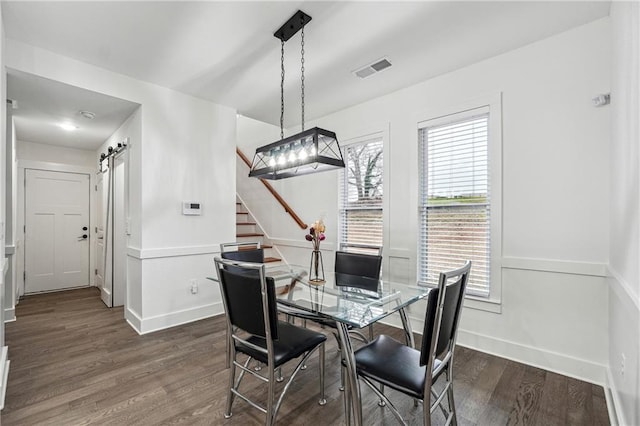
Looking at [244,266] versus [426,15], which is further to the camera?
[426,15]

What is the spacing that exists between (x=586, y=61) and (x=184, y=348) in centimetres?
419

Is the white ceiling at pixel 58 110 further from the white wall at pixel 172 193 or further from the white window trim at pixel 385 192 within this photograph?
the white window trim at pixel 385 192

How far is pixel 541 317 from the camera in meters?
2.48

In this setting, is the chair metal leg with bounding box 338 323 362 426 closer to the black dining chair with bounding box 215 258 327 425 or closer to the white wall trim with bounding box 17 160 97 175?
the black dining chair with bounding box 215 258 327 425

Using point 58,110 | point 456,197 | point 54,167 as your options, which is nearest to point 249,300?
point 456,197

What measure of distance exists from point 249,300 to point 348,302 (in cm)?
62

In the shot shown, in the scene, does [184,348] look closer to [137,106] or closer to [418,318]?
[418,318]

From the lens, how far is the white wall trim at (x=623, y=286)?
1329 mm

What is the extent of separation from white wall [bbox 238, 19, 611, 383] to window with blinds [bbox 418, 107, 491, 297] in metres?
0.18

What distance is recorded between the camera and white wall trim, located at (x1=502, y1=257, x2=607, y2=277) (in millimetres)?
2234

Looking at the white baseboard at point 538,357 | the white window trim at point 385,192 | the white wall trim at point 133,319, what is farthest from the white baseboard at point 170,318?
the white baseboard at point 538,357

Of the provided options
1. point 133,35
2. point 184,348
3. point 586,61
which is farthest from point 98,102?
point 586,61

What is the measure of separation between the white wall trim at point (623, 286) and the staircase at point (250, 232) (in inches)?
145

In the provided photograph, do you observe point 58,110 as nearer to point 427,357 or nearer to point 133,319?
point 133,319
